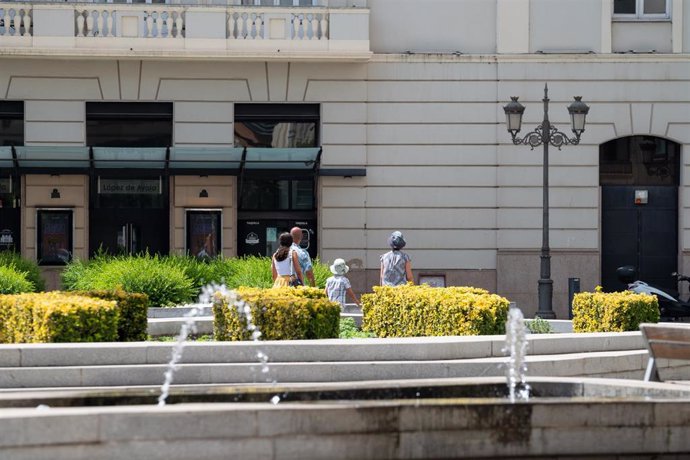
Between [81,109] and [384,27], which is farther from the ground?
[384,27]

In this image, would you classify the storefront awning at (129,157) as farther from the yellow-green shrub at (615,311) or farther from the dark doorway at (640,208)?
the yellow-green shrub at (615,311)

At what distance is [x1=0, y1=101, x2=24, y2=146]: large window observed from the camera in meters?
30.2

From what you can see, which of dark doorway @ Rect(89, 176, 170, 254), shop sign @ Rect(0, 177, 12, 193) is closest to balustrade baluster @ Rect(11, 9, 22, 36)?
shop sign @ Rect(0, 177, 12, 193)

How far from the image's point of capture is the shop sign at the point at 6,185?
30.4 metres

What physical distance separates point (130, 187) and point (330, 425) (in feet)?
72.7

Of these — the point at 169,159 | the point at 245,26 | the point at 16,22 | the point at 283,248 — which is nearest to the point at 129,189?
the point at 169,159

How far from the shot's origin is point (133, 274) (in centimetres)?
2131

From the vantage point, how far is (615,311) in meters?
17.5

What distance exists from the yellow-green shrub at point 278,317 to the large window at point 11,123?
16199 millimetres

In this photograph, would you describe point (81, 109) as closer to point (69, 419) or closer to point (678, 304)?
point (678, 304)

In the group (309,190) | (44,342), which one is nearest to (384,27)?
(309,190)

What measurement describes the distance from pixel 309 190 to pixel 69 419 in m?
22.1

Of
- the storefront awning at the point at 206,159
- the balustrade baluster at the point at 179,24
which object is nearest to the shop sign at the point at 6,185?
the storefront awning at the point at 206,159

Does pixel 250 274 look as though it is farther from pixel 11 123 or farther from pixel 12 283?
pixel 11 123
